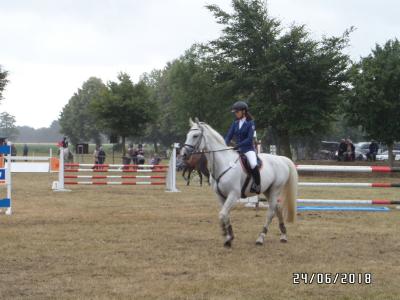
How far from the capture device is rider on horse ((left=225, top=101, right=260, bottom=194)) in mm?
10258

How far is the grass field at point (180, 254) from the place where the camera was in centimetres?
688

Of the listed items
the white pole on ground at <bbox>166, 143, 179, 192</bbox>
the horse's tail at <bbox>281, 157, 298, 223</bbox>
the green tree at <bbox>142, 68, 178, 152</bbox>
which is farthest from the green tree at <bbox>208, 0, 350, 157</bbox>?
the green tree at <bbox>142, 68, 178, 152</bbox>

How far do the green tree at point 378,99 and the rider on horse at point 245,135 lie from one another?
2683 cm

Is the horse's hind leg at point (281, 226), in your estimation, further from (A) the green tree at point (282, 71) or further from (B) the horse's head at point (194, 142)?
(A) the green tree at point (282, 71)

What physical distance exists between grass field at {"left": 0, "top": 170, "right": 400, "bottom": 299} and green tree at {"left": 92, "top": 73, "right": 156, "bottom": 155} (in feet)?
93.9

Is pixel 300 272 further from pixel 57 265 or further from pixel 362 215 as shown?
pixel 362 215

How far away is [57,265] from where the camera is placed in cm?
834

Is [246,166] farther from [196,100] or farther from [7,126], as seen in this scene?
[7,126]

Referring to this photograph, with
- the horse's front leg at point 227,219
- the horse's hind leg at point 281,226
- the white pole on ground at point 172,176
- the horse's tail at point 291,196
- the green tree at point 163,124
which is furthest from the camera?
the green tree at point 163,124

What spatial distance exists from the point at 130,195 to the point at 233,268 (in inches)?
518

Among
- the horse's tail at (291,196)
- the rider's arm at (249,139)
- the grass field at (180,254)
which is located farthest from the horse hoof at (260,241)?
the rider's arm at (249,139)

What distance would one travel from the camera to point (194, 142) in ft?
33.3

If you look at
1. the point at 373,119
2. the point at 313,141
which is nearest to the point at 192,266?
the point at 373,119

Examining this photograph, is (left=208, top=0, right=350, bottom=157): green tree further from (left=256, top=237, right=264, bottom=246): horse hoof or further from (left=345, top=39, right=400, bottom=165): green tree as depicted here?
(left=256, top=237, right=264, bottom=246): horse hoof
